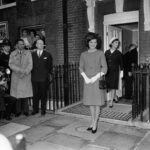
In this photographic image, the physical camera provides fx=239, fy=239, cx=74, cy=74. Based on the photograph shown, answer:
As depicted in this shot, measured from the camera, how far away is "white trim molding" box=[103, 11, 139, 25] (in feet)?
22.9

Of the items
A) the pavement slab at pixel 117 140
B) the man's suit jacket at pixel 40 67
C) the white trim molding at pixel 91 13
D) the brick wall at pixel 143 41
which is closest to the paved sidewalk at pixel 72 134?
the pavement slab at pixel 117 140

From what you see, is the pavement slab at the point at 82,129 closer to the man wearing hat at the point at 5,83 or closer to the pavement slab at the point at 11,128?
the pavement slab at the point at 11,128

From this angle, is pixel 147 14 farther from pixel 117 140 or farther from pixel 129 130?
pixel 117 140

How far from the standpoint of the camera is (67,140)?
4449mm

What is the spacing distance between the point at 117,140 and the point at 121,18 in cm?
406

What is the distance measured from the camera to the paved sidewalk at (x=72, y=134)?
4.17 metres

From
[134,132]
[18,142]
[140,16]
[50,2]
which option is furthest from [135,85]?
[50,2]

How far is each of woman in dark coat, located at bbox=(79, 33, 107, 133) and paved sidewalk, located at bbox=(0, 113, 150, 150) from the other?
0.37 m

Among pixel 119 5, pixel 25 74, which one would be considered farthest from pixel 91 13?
pixel 25 74

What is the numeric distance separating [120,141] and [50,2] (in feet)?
19.2

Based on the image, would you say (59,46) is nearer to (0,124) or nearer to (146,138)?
(0,124)

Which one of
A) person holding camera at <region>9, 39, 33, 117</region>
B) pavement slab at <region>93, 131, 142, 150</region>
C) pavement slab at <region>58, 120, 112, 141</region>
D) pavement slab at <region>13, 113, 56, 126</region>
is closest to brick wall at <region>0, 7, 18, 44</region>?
person holding camera at <region>9, 39, 33, 117</region>

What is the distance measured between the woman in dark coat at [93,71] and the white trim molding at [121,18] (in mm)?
2798

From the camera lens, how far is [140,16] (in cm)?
676
